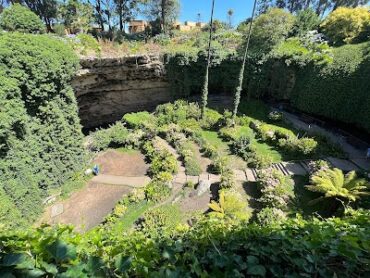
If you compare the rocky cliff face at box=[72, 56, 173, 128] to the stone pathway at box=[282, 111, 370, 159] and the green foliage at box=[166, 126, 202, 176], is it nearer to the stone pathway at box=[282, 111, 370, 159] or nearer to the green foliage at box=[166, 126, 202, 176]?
the green foliage at box=[166, 126, 202, 176]

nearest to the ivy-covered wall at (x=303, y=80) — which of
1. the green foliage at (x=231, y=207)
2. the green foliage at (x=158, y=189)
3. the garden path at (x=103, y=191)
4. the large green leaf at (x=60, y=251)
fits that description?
the garden path at (x=103, y=191)

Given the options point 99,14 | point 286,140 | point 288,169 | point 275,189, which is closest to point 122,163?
point 275,189

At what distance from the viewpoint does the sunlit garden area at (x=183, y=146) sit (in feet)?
8.57

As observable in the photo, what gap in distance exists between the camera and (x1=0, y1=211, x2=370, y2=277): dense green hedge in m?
2.04

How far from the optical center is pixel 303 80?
21.0 m

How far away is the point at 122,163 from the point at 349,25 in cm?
2393

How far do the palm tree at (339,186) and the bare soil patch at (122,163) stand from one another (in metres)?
10.2

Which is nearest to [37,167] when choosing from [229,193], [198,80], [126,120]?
[126,120]

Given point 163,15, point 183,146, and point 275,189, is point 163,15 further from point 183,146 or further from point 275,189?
point 275,189

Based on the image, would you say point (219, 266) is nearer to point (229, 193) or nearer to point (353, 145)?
point (229, 193)

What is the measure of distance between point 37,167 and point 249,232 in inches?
539

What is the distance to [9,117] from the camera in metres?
11.4

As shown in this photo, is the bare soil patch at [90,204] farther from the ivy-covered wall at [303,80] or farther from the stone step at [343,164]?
the ivy-covered wall at [303,80]

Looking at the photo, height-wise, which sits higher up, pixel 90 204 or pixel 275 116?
pixel 275 116
